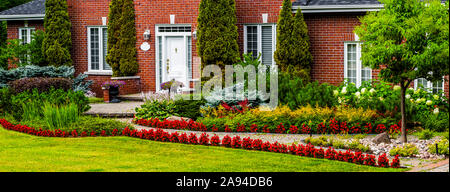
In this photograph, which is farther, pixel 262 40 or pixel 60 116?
pixel 262 40

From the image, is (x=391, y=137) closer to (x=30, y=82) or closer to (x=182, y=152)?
(x=182, y=152)

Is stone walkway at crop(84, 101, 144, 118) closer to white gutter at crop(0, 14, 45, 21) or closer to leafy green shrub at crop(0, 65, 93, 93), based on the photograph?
leafy green shrub at crop(0, 65, 93, 93)

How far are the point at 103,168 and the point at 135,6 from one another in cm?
1276

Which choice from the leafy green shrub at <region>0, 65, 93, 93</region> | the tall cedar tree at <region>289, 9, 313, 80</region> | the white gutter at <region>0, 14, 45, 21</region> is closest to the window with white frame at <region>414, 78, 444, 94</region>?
the tall cedar tree at <region>289, 9, 313, 80</region>

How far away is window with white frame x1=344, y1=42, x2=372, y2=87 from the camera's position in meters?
18.2

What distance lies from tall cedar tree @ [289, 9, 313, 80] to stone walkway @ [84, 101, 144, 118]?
507 centimetres

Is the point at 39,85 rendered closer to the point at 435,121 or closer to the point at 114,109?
the point at 114,109

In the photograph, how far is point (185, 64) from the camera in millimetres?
21125

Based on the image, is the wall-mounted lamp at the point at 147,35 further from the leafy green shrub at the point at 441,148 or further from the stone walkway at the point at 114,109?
the leafy green shrub at the point at 441,148

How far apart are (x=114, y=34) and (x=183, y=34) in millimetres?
2695

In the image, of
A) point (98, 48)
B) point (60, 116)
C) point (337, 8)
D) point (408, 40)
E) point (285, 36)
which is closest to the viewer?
point (408, 40)

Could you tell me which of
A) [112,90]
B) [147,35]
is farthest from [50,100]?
[147,35]

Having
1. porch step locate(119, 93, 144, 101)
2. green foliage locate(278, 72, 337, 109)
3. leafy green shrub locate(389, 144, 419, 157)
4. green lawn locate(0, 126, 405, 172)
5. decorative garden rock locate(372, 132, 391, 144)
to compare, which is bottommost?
green lawn locate(0, 126, 405, 172)

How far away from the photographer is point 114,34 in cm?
2188
